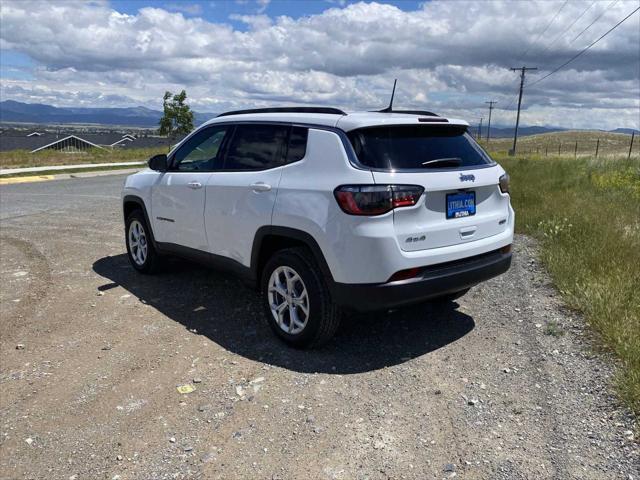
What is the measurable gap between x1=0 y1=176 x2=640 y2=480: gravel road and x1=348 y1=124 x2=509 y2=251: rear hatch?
0.96 metres

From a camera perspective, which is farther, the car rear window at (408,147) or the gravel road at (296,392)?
the car rear window at (408,147)

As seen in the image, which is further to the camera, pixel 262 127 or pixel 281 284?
pixel 262 127

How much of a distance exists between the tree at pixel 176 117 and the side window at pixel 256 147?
44.3 metres

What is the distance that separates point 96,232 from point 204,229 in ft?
14.9

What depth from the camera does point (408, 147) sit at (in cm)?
374

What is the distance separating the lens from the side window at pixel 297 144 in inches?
156

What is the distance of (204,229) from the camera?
15.9ft

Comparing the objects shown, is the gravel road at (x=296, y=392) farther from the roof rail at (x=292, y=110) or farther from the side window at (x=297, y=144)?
the roof rail at (x=292, y=110)

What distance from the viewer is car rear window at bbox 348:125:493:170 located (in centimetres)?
359

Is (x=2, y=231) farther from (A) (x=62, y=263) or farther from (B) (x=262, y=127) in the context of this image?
(B) (x=262, y=127)

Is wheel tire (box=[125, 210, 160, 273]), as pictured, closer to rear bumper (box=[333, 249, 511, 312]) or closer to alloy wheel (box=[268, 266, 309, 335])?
alloy wheel (box=[268, 266, 309, 335])

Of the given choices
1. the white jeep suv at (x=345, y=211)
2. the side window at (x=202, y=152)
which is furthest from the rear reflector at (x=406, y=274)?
the side window at (x=202, y=152)

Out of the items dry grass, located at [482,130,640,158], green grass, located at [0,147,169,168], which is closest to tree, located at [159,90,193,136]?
green grass, located at [0,147,169,168]

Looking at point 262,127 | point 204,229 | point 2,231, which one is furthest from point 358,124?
point 2,231
